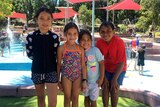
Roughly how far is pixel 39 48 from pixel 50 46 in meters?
0.14

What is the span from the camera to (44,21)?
3998 millimetres

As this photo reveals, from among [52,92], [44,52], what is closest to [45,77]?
[52,92]

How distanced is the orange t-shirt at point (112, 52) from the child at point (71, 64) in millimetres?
438

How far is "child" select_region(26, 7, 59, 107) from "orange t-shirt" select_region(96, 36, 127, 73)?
2.39 ft

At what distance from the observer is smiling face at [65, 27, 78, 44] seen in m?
4.05

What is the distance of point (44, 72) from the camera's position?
13.0ft

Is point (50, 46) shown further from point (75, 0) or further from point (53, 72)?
point (75, 0)

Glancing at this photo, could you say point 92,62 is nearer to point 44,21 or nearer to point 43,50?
point 43,50

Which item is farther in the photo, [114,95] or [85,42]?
[114,95]

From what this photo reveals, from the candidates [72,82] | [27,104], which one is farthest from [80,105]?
[72,82]

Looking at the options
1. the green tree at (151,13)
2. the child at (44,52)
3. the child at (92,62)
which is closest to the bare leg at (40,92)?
the child at (44,52)

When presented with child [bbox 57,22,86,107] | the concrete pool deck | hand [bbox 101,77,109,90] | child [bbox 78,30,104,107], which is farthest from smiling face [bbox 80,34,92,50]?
the concrete pool deck

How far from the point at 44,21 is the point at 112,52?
3.43 feet

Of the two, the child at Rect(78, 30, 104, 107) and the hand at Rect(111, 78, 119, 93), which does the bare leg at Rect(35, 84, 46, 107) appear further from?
the hand at Rect(111, 78, 119, 93)
